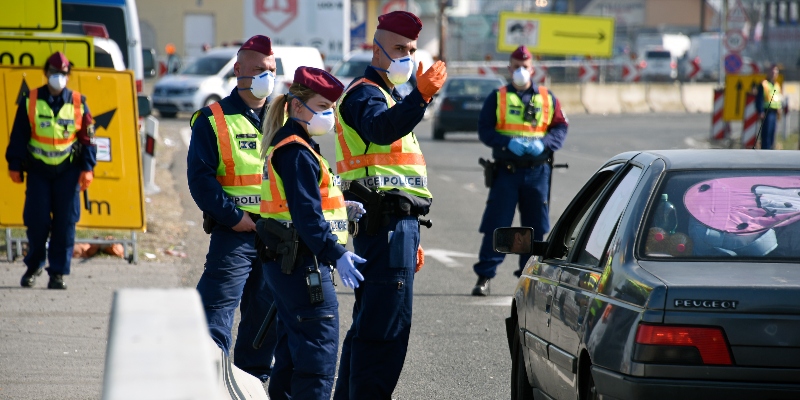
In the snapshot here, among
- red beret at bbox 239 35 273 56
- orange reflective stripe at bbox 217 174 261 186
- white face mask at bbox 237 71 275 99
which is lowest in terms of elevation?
orange reflective stripe at bbox 217 174 261 186

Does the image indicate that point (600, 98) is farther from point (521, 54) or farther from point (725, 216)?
point (725, 216)

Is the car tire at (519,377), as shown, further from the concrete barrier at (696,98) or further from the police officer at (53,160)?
the concrete barrier at (696,98)

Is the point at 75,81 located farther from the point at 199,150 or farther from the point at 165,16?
the point at 165,16

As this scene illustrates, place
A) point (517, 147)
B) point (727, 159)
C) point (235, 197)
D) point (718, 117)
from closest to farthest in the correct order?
point (727, 159) < point (235, 197) < point (517, 147) < point (718, 117)

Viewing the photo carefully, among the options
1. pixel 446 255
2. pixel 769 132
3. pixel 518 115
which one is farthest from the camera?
pixel 769 132

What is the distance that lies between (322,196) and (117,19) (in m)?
12.5

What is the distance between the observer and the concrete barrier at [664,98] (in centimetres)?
4550

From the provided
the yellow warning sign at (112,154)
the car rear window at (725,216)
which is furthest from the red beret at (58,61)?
the car rear window at (725,216)

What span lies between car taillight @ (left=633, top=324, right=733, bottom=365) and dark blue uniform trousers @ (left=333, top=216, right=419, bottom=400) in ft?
5.60

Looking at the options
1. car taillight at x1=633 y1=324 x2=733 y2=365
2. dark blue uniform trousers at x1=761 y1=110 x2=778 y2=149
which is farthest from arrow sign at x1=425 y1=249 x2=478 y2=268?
dark blue uniform trousers at x1=761 y1=110 x2=778 y2=149

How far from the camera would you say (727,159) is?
4719 mm

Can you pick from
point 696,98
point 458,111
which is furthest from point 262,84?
point 696,98

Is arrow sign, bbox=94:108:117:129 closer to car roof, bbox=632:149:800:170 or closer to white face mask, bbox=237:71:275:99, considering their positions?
white face mask, bbox=237:71:275:99

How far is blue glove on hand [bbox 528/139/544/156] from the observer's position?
9773mm
